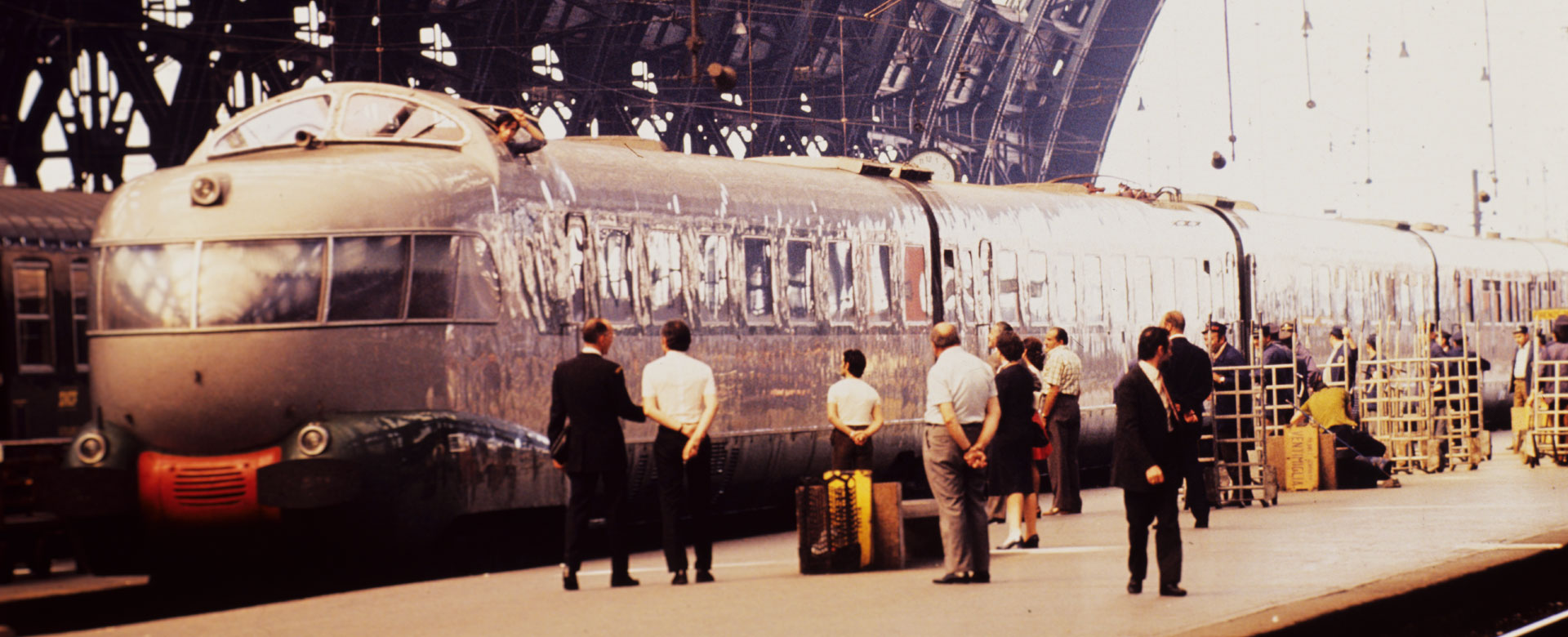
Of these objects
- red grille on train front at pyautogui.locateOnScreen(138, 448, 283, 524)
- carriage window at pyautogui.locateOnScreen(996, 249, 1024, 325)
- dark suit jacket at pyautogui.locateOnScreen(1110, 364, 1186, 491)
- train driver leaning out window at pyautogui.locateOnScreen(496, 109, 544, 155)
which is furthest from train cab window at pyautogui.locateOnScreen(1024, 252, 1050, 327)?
dark suit jacket at pyautogui.locateOnScreen(1110, 364, 1186, 491)

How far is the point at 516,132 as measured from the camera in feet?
49.3

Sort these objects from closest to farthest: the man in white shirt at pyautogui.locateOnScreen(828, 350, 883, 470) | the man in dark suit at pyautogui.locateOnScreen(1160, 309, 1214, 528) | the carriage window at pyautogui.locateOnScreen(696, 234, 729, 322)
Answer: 1. the man in white shirt at pyautogui.locateOnScreen(828, 350, 883, 470)
2. the man in dark suit at pyautogui.locateOnScreen(1160, 309, 1214, 528)
3. the carriage window at pyautogui.locateOnScreen(696, 234, 729, 322)

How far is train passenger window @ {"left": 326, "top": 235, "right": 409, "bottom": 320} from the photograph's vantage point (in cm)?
1378

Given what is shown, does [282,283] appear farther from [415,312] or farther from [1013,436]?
[1013,436]

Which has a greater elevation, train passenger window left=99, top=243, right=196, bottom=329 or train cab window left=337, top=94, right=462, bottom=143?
train cab window left=337, top=94, right=462, bottom=143

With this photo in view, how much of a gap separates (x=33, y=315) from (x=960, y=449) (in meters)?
10.7

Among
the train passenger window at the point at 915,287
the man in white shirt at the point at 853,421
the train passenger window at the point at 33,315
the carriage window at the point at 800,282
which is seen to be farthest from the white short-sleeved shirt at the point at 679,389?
the train passenger window at the point at 33,315

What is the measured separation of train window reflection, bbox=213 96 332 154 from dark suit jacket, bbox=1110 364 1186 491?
7064 millimetres

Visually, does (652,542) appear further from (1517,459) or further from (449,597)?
(1517,459)

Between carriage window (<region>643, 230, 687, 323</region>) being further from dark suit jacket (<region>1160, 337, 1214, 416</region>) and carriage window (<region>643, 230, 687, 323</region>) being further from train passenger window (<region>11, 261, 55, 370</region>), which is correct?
train passenger window (<region>11, 261, 55, 370</region>)

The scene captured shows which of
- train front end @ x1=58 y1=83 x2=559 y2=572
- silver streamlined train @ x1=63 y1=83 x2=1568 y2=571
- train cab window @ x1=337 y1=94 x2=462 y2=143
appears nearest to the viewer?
train front end @ x1=58 y1=83 x2=559 y2=572

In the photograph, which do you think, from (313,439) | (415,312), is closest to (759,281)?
(415,312)

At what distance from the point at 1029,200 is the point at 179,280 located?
11060 mm

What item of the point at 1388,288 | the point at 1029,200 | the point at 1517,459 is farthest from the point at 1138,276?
the point at 1388,288
